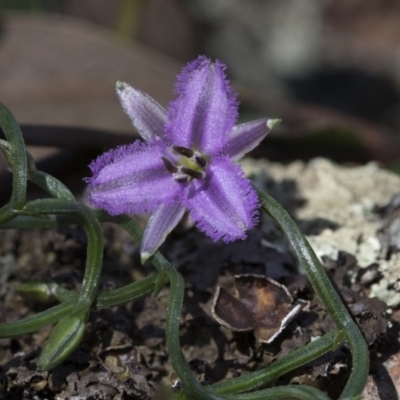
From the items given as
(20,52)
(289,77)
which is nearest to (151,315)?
(20,52)

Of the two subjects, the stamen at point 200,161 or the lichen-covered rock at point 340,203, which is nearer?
the stamen at point 200,161

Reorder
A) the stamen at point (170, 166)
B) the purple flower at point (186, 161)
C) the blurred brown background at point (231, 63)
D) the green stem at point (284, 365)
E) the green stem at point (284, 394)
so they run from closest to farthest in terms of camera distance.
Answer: the green stem at point (284, 394)
the green stem at point (284, 365)
the purple flower at point (186, 161)
the stamen at point (170, 166)
the blurred brown background at point (231, 63)

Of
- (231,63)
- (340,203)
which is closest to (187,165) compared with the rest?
(340,203)

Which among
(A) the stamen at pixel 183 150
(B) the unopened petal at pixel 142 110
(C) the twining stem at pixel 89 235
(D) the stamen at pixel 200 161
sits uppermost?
(B) the unopened petal at pixel 142 110

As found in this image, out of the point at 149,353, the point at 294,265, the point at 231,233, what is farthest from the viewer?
the point at 294,265

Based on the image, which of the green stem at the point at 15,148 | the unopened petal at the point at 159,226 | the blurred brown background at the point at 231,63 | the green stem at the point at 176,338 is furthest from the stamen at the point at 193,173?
the blurred brown background at the point at 231,63

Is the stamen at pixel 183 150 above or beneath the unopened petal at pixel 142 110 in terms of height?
beneath

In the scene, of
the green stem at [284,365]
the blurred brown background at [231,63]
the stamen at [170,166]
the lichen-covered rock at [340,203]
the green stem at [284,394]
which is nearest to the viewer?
the green stem at [284,394]

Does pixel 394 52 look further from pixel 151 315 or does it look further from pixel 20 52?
pixel 151 315

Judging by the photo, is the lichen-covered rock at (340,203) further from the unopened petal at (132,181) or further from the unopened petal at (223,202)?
the unopened petal at (132,181)
